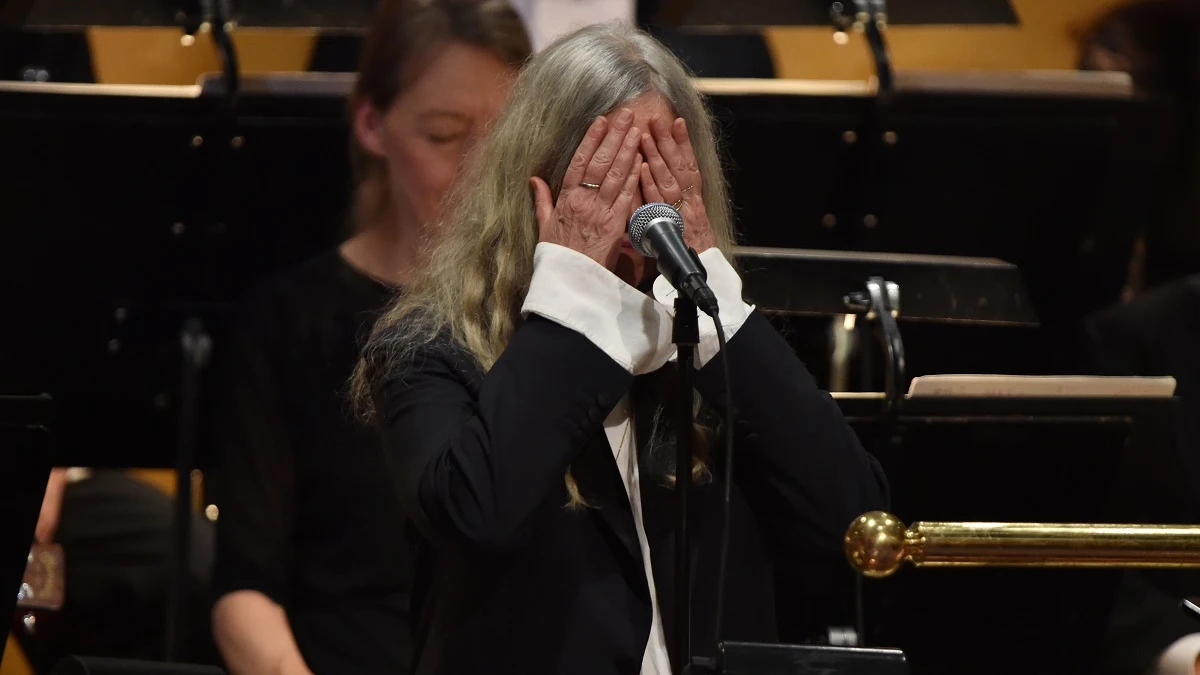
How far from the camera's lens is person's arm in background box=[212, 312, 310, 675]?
2111 millimetres

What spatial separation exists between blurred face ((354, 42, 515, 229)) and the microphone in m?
0.85

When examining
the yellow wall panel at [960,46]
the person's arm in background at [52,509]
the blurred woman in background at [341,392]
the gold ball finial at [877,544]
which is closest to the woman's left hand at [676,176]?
the gold ball finial at [877,544]

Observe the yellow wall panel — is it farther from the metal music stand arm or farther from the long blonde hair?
the long blonde hair

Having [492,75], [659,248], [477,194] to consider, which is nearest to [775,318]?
[492,75]

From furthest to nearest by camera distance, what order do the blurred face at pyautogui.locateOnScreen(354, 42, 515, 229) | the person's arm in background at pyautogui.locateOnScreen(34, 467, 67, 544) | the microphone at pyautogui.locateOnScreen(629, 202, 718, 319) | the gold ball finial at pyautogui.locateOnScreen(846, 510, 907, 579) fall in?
1. the person's arm in background at pyautogui.locateOnScreen(34, 467, 67, 544)
2. the blurred face at pyautogui.locateOnScreen(354, 42, 515, 229)
3. the microphone at pyautogui.locateOnScreen(629, 202, 718, 319)
4. the gold ball finial at pyautogui.locateOnScreen(846, 510, 907, 579)

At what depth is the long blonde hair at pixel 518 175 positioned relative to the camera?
5.24 ft

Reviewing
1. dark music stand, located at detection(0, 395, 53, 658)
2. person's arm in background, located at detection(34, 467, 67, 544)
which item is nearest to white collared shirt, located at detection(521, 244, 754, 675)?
dark music stand, located at detection(0, 395, 53, 658)

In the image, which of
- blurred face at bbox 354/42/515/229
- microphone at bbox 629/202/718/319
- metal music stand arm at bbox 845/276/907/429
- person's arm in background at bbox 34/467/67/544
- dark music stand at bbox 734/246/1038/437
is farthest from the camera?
person's arm in background at bbox 34/467/67/544

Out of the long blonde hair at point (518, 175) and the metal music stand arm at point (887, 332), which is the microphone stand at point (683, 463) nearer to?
the long blonde hair at point (518, 175)

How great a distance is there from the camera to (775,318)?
7.75 feet

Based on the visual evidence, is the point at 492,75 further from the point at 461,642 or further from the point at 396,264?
the point at 461,642

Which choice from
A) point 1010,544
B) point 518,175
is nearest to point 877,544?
point 1010,544

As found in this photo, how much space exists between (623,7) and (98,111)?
0.96 metres

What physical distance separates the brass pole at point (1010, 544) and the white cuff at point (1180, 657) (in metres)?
0.77
